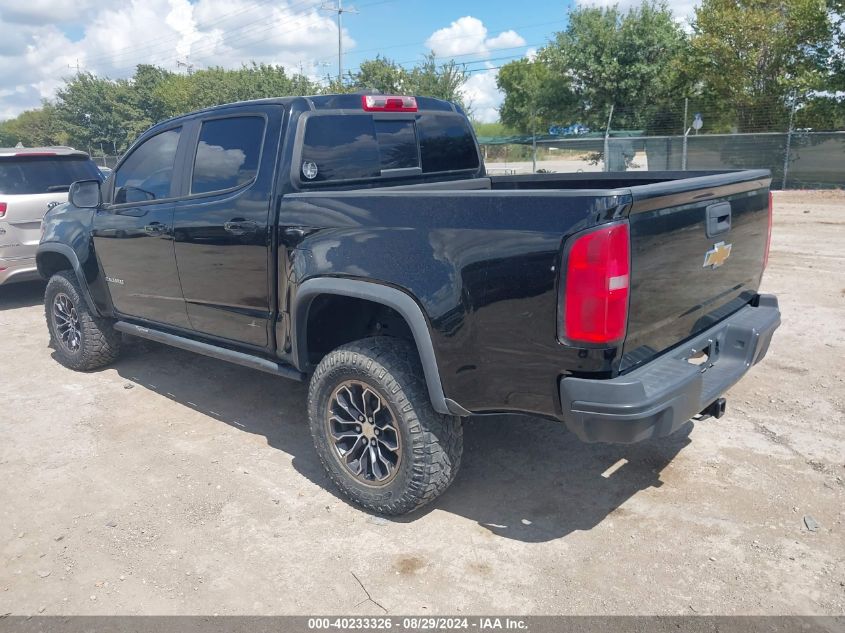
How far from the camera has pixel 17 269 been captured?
7.57 meters

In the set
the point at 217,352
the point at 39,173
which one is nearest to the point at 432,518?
the point at 217,352

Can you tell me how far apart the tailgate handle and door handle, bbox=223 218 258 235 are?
2.27 meters

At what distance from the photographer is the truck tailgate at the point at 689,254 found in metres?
2.61

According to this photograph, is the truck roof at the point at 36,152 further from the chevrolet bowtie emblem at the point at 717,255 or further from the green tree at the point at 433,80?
the green tree at the point at 433,80

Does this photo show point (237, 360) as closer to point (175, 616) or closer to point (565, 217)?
point (175, 616)

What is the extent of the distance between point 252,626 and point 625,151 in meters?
21.7

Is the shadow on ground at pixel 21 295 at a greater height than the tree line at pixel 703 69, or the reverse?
the tree line at pixel 703 69

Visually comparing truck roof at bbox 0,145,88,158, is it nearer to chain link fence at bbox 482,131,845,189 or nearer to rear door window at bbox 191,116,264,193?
rear door window at bbox 191,116,264,193

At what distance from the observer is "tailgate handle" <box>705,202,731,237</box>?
3.00 metres

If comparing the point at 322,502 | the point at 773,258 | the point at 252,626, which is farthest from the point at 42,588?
the point at 773,258

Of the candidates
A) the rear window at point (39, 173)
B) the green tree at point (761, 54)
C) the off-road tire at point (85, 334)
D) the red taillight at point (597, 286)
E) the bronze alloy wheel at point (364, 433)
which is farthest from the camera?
the green tree at point (761, 54)

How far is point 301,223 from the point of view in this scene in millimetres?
3430

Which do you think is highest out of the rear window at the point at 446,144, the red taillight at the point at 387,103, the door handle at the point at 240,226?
the red taillight at the point at 387,103

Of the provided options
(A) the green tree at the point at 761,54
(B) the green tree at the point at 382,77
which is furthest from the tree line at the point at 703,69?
(B) the green tree at the point at 382,77
